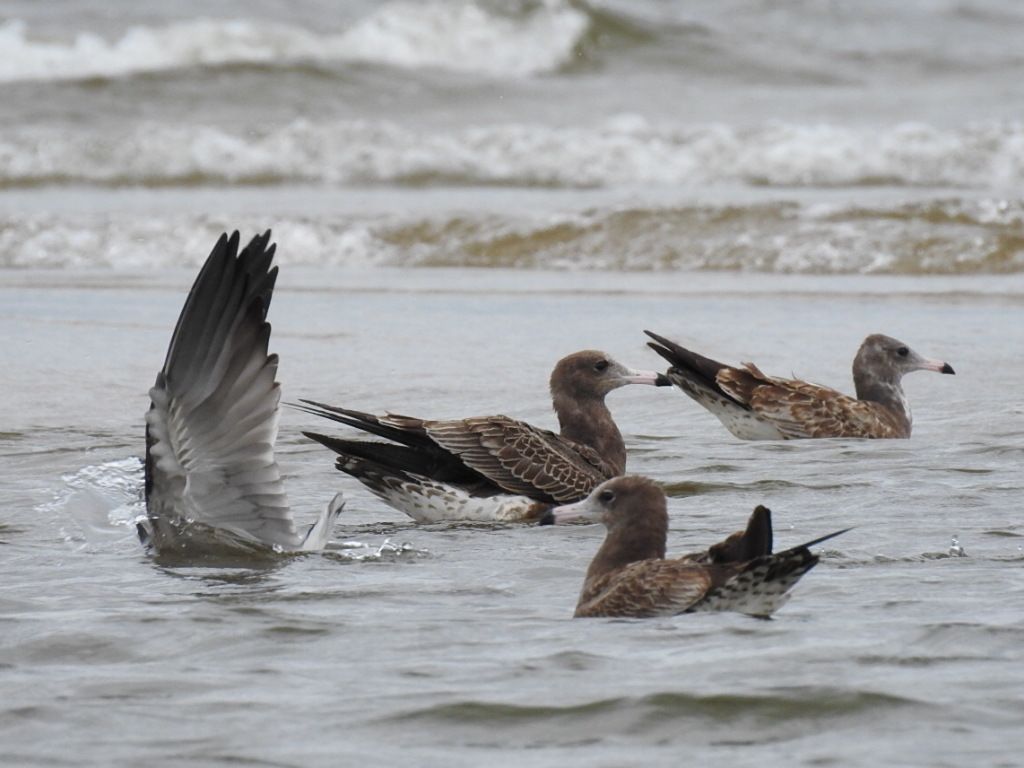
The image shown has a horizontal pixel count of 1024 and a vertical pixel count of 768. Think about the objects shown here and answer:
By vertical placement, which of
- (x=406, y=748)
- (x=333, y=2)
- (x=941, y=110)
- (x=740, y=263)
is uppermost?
(x=333, y=2)

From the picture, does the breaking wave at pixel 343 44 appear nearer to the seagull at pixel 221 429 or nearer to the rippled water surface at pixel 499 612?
the rippled water surface at pixel 499 612

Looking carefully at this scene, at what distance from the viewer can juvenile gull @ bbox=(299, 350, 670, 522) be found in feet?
23.7

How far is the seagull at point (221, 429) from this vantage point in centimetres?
594

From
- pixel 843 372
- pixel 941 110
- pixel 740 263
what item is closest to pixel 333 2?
pixel 941 110

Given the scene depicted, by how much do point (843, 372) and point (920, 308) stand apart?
7.36ft

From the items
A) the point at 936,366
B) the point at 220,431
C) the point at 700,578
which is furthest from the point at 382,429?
the point at 936,366

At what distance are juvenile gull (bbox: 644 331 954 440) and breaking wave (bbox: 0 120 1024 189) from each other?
9506 mm

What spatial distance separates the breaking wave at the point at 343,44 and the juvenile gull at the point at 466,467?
58.6 ft

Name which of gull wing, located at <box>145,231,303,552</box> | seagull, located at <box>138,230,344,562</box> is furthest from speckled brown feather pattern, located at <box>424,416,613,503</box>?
gull wing, located at <box>145,231,303,552</box>

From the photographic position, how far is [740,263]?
14898mm

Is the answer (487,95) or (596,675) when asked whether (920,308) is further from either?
(487,95)

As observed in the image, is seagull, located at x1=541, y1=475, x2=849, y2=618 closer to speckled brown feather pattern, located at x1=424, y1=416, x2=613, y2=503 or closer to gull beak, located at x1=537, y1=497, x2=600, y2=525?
gull beak, located at x1=537, y1=497, x2=600, y2=525

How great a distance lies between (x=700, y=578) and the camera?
5254 millimetres

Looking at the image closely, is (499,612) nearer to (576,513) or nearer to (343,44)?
(576,513)
